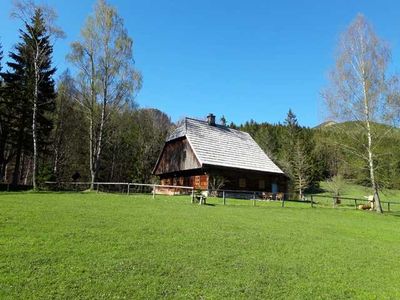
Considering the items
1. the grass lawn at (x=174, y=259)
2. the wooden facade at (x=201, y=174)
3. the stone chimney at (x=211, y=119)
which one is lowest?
the grass lawn at (x=174, y=259)

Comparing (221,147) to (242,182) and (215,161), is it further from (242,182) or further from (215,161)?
(242,182)

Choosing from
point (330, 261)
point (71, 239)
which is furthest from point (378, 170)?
point (71, 239)

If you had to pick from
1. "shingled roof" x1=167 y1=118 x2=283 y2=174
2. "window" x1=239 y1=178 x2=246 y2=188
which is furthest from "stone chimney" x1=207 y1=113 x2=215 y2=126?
"window" x1=239 y1=178 x2=246 y2=188

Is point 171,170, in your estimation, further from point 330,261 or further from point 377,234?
point 330,261

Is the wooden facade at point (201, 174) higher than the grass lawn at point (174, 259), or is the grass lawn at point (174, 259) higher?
the wooden facade at point (201, 174)

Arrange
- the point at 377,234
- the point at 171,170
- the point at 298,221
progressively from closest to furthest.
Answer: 1. the point at 377,234
2. the point at 298,221
3. the point at 171,170

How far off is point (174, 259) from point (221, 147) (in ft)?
93.0

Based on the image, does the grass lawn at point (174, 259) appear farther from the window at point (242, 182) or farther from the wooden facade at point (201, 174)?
the window at point (242, 182)

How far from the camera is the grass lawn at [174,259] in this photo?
7.30m

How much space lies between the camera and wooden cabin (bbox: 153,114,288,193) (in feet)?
113

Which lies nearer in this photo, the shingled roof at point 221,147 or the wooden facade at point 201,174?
the wooden facade at point 201,174

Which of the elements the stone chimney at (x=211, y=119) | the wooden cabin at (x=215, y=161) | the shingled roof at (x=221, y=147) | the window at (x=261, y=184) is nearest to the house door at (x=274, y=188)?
the wooden cabin at (x=215, y=161)

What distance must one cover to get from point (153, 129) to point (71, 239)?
4777 centimetres

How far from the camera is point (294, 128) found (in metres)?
73.4
